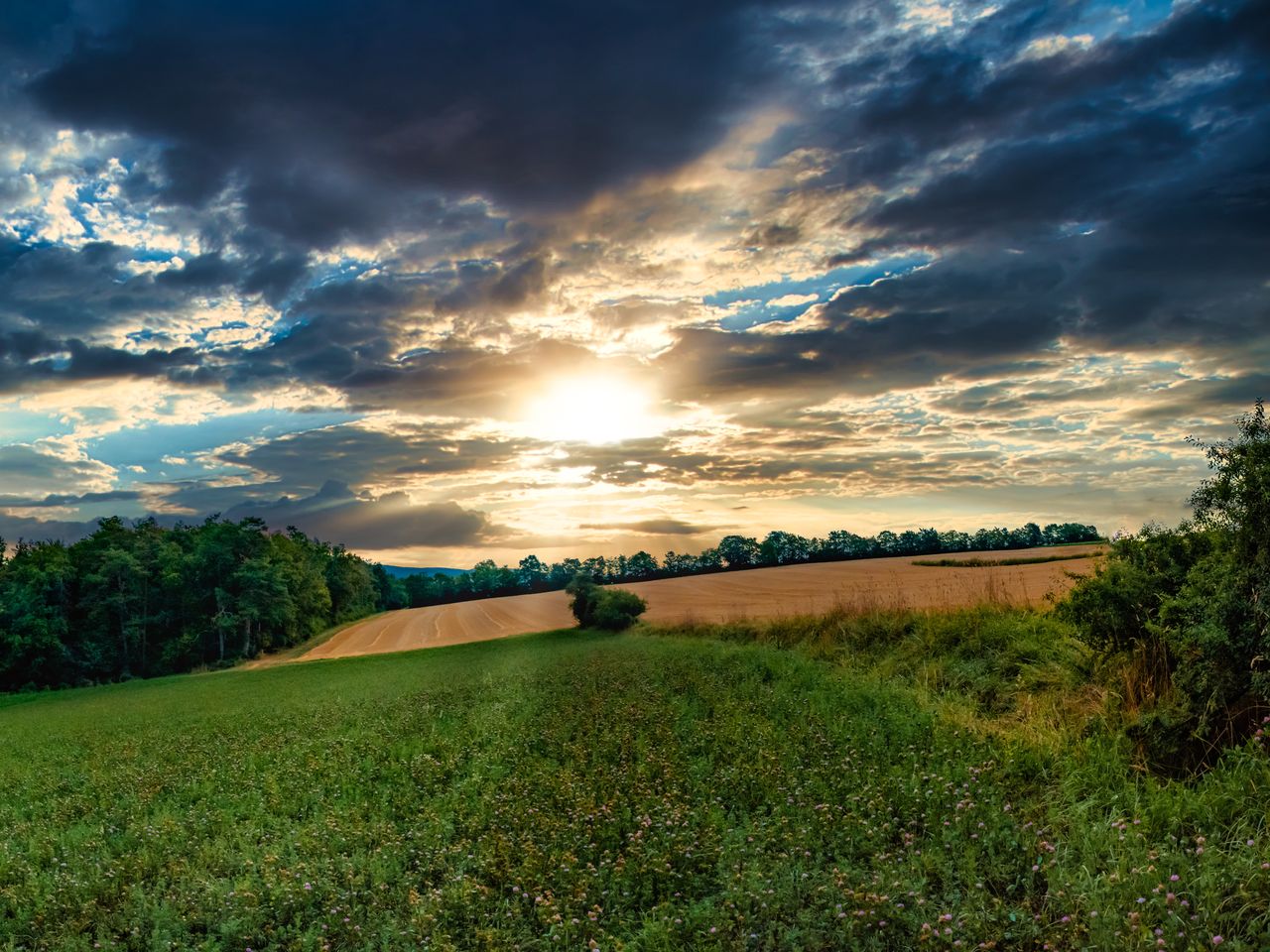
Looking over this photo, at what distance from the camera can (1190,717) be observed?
26.6 ft

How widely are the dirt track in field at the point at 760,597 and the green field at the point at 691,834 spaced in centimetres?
601

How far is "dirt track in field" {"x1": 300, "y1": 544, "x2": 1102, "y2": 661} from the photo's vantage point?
70.1ft

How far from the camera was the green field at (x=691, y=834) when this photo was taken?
6.18m

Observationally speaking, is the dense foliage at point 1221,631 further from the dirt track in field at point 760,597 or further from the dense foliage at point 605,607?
the dense foliage at point 605,607

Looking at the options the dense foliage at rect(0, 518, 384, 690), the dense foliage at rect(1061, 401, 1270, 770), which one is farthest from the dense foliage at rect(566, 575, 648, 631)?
the dense foliage at rect(1061, 401, 1270, 770)

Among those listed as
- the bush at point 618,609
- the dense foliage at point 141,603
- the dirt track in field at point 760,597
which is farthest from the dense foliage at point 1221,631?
the dense foliage at point 141,603

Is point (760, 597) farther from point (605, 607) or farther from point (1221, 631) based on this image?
point (1221, 631)

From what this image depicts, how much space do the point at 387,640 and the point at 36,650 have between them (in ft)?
94.2

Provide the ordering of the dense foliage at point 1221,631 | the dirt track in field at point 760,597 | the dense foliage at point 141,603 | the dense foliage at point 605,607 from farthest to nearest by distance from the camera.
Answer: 1. the dense foliage at point 141,603
2. the dense foliage at point 605,607
3. the dirt track in field at point 760,597
4. the dense foliage at point 1221,631

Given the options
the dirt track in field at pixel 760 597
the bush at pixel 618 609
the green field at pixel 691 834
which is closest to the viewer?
the green field at pixel 691 834

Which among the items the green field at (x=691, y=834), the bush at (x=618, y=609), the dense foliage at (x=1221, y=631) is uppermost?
the dense foliage at (x=1221, y=631)

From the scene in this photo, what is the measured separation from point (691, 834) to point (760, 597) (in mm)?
41133

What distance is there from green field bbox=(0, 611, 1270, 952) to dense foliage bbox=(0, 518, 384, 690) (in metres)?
64.2

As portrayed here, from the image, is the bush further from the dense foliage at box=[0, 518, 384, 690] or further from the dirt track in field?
the dense foliage at box=[0, 518, 384, 690]
